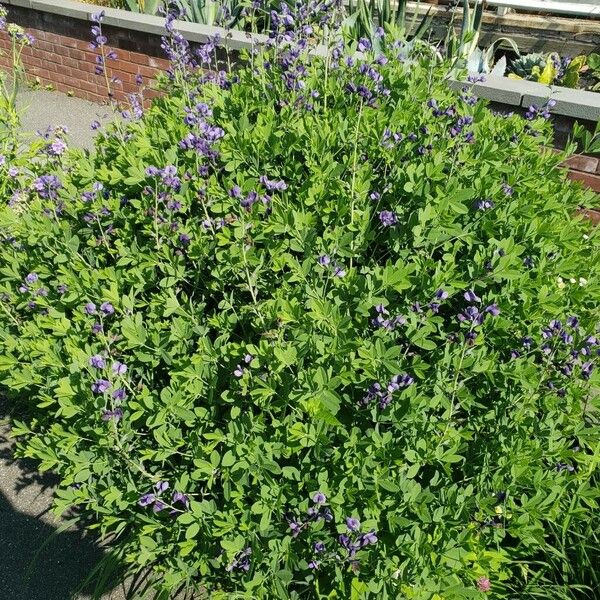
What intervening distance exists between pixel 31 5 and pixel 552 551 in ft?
27.5

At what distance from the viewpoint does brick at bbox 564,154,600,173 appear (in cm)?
429

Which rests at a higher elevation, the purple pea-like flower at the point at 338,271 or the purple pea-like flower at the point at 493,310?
the purple pea-like flower at the point at 338,271

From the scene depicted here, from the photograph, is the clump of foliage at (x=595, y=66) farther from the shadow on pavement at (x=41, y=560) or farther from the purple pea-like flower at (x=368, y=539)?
the shadow on pavement at (x=41, y=560)

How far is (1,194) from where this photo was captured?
3.39m

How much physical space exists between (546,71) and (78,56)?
5.60 meters

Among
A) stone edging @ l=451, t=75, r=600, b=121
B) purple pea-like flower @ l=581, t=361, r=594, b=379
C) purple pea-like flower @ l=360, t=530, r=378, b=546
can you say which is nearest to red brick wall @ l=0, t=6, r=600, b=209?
stone edging @ l=451, t=75, r=600, b=121

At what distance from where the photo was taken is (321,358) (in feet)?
6.70

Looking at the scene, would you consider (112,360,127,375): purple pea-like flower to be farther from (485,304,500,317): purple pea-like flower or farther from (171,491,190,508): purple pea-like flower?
(485,304,500,317): purple pea-like flower

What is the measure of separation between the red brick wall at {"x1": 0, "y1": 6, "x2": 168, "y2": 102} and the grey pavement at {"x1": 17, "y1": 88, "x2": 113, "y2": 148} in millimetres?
172

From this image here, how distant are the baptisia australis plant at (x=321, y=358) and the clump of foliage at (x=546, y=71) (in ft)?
8.35

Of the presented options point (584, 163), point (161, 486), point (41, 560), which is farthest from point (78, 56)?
point (161, 486)

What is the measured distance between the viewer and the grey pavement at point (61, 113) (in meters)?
6.59

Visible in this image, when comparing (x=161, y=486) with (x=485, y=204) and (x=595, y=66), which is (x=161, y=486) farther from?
(x=595, y=66)

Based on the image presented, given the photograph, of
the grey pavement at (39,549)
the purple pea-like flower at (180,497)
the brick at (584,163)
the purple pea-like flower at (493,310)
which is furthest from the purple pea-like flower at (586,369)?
the brick at (584,163)
